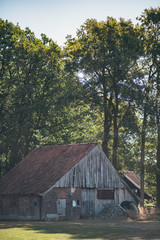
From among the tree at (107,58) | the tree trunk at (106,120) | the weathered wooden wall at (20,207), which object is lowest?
the weathered wooden wall at (20,207)

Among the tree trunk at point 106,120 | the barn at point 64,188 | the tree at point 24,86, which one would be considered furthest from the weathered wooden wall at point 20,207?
the tree trunk at point 106,120

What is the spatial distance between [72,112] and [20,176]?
47.1 ft

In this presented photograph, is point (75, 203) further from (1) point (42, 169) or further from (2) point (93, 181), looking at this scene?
(1) point (42, 169)

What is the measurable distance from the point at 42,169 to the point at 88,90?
36.6 feet

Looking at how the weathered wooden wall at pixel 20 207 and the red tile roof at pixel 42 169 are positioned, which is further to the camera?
the red tile roof at pixel 42 169

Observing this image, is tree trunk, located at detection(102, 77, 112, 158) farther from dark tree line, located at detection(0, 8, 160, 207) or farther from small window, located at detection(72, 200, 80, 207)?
small window, located at detection(72, 200, 80, 207)

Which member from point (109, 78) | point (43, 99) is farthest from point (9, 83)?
point (109, 78)

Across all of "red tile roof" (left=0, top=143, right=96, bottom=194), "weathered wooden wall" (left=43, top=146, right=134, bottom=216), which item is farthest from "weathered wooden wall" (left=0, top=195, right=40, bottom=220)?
"weathered wooden wall" (left=43, top=146, right=134, bottom=216)

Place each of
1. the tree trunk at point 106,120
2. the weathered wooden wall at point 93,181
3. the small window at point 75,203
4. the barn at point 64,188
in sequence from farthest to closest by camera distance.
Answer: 1. the tree trunk at point 106,120
2. the weathered wooden wall at point 93,181
3. the small window at point 75,203
4. the barn at point 64,188

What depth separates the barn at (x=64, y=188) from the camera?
126ft

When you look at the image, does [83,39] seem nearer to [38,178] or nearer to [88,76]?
[88,76]

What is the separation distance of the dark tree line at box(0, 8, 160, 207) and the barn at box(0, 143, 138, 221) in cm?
457

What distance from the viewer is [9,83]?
52562 millimetres

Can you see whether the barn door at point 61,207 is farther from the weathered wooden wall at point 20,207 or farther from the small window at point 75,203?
the weathered wooden wall at point 20,207
